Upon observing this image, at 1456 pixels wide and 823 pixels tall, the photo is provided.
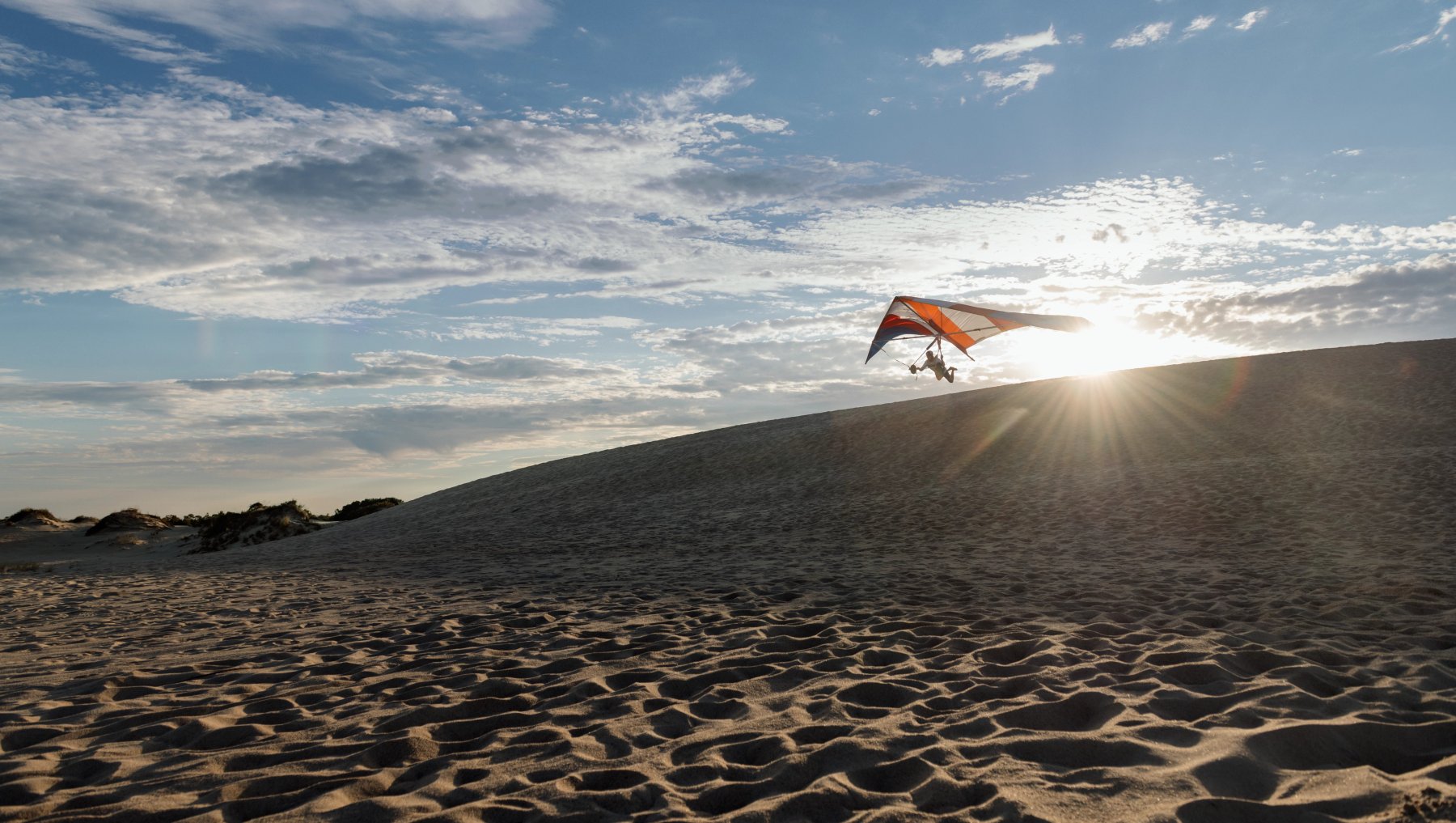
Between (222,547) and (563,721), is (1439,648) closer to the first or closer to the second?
(563,721)

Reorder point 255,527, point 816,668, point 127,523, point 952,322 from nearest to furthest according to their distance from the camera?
point 816,668
point 952,322
point 255,527
point 127,523

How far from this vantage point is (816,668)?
613 cm

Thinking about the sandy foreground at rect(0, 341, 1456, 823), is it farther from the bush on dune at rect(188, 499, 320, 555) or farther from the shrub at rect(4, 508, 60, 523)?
the shrub at rect(4, 508, 60, 523)

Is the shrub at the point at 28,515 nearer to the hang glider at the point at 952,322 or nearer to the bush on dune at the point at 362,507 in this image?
the bush on dune at the point at 362,507

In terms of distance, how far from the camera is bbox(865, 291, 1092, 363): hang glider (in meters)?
18.2

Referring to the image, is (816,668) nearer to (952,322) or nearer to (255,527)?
(952,322)

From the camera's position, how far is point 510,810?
3586 mm

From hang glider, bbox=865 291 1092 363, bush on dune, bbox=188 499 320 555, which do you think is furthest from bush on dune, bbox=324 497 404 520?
hang glider, bbox=865 291 1092 363

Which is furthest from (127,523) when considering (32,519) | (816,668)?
(816,668)

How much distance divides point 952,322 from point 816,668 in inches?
627

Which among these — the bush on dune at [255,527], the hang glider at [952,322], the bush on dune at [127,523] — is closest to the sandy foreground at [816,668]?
the hang glider at [952,322]

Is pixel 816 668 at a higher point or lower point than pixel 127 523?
lower

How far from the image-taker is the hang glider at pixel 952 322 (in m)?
18.2

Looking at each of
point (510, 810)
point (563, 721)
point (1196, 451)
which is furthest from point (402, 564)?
point (1196, 451)
